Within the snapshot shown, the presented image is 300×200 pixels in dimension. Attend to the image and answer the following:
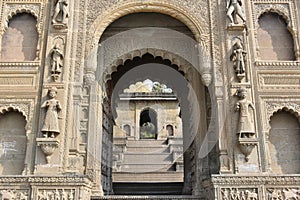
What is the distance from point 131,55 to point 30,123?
134 inches

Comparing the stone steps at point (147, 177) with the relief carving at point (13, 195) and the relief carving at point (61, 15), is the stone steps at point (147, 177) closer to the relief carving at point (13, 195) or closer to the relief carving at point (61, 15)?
the relief carving at point (13, 195)

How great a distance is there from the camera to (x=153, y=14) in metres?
10.2

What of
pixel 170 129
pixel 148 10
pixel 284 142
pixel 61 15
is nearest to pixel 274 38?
pixel 284 142

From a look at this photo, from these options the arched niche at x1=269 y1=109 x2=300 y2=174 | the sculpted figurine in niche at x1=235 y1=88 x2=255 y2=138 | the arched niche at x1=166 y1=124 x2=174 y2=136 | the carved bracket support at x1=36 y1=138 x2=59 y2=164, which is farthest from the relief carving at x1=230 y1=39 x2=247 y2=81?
the arched niche at x1=166 y1=124 x2=174 y2=136

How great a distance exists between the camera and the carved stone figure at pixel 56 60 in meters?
8.38

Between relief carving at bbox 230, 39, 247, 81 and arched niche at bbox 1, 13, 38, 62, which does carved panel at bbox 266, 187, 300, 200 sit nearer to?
relief carving at bbox 230, 39, 247, 81

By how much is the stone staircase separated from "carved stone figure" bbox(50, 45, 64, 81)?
5339 mm

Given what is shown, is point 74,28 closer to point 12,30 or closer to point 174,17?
point 12,30

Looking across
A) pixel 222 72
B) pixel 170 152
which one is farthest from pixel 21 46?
pixel 170 152

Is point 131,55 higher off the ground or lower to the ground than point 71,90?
higher

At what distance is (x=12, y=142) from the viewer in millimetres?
8266

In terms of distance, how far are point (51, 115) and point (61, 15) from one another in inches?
102

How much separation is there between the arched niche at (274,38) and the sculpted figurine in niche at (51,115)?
508 centimetres

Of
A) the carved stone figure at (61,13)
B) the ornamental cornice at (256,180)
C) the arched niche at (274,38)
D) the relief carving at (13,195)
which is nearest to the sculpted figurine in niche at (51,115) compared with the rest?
the relief carving at (13,195)
